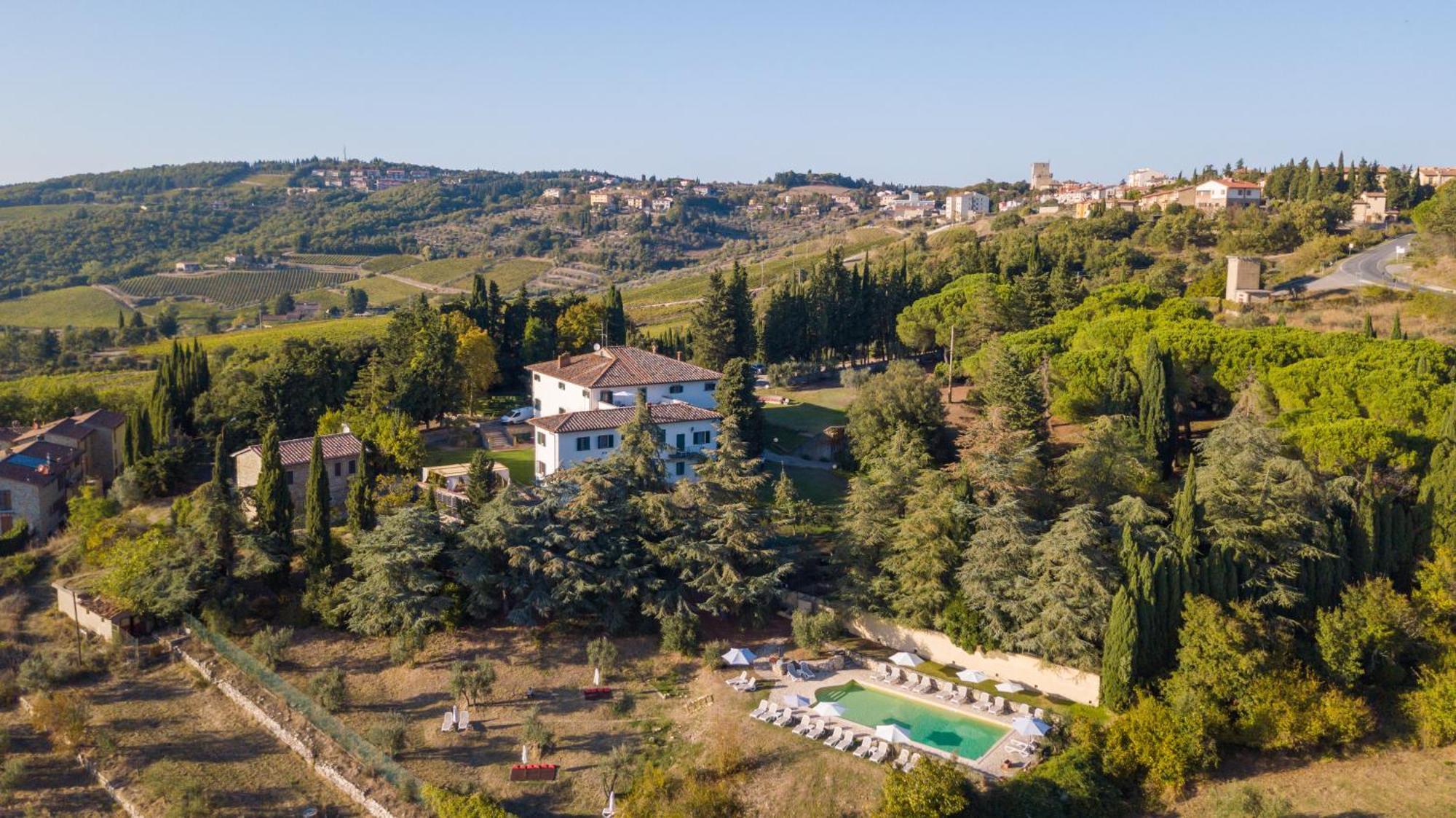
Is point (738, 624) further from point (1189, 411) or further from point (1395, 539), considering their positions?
point (1189, 411)

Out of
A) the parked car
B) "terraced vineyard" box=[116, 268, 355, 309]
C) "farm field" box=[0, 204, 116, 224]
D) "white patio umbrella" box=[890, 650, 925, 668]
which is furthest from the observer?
"farm field" box=[0, 204, 116, 224]

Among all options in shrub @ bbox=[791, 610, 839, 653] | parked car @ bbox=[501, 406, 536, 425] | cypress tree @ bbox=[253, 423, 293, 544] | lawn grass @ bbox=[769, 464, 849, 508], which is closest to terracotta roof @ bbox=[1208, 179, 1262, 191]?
lawn grass @ bbox=[769, 464, 849, 508]

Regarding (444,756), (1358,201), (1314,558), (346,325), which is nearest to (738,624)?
(444,756)

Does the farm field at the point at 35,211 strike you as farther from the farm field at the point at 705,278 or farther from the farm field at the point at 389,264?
the farm field at the point at 705,278

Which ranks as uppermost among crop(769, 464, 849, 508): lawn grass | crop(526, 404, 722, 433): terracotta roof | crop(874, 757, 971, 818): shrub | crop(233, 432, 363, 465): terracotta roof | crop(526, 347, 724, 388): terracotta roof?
crop(526, 347, 724, 388): terracotta roof

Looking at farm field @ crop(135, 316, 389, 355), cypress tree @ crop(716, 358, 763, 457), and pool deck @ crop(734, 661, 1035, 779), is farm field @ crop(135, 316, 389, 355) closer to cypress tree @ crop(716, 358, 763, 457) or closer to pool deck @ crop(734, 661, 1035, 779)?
cypress tree @ crop(716, 358, 763, 457)

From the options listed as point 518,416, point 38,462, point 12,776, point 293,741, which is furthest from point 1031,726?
point 38,462
